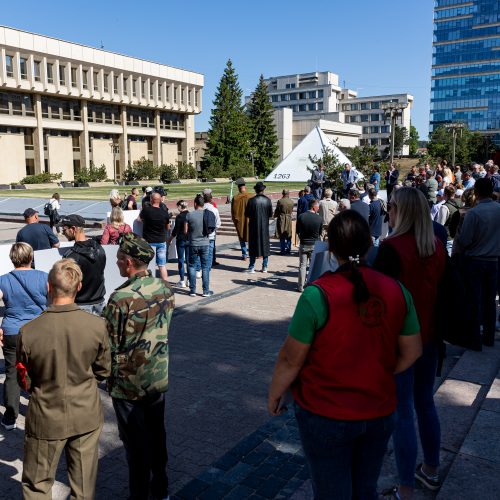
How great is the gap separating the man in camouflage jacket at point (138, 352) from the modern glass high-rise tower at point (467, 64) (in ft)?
437

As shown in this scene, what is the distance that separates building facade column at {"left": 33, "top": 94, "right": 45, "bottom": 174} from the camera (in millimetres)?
61812

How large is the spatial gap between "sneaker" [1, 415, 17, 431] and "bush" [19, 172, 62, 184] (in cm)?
5583

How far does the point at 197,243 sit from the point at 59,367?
6460 mm

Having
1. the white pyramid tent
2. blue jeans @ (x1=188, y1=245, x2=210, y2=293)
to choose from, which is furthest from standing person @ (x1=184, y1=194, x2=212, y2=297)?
the white pyramid tent

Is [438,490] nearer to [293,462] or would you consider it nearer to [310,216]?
[293,462]

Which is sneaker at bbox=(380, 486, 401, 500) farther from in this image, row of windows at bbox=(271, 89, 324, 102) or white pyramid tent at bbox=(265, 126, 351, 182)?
row of windows at bbox=(271, 89, 324, 102)

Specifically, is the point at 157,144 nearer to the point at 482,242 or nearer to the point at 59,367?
the point at 482,242

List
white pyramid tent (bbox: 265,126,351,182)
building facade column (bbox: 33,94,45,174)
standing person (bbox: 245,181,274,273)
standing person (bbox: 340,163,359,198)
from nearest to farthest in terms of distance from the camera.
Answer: standing person (bbox: 245,181,274,273) < standing person (bbox: 340,163,359,198) < white pyramid tent (bbox: 265,126,351,182) < building facade column (bbox: 33,94,45,174)

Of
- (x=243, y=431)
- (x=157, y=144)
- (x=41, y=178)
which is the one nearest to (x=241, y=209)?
(x=243, y=431)

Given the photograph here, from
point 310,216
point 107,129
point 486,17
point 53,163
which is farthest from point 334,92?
point 310,216

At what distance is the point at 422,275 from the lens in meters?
3.15

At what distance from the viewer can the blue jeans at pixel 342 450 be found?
224 cm

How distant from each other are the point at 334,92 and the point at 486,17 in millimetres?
38108

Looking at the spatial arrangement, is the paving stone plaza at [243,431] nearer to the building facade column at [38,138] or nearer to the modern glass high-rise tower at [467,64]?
the building facade column at [38,138]
